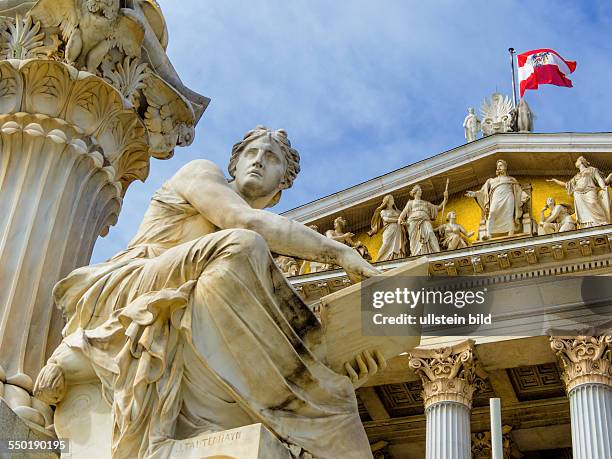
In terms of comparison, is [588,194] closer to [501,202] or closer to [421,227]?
[501,202]

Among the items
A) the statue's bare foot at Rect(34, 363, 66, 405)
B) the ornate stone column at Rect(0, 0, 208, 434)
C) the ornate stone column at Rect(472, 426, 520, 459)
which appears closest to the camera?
the statue's bare foot at Rect(34, 363, 66, 405)

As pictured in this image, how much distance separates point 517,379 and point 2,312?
25058mm

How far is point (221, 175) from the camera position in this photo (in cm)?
453

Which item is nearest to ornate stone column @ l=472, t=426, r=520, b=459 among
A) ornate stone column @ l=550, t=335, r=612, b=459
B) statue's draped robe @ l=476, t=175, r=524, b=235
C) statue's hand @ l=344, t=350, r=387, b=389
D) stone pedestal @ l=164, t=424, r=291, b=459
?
ornate stone column @ l=550, t=335, r=612, b=459

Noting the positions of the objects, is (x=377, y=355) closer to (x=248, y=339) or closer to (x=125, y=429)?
(x=248, y=339)

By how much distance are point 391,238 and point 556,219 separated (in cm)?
403

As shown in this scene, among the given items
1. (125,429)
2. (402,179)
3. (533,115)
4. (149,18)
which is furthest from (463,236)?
(125,429)

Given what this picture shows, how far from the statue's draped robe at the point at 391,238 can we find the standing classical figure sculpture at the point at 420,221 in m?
0.21

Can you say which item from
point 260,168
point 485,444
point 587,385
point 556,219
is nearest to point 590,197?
point 556,219

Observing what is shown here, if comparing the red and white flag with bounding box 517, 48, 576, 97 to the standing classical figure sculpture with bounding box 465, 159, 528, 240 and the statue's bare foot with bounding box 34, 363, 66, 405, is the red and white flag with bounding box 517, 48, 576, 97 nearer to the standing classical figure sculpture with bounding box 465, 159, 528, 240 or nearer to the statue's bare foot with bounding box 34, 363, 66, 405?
the standing classical figure sculpture with bounding box 465, 159, 528, 240

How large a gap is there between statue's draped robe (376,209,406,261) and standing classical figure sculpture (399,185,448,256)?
205 mm

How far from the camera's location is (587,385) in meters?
24.6

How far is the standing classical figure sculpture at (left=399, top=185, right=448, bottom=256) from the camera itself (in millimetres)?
29125

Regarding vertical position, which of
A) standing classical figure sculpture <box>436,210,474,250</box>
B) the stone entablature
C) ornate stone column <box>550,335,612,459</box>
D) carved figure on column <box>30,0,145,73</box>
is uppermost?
standing classical figure sculpture <box>436,210,474,250</box>
